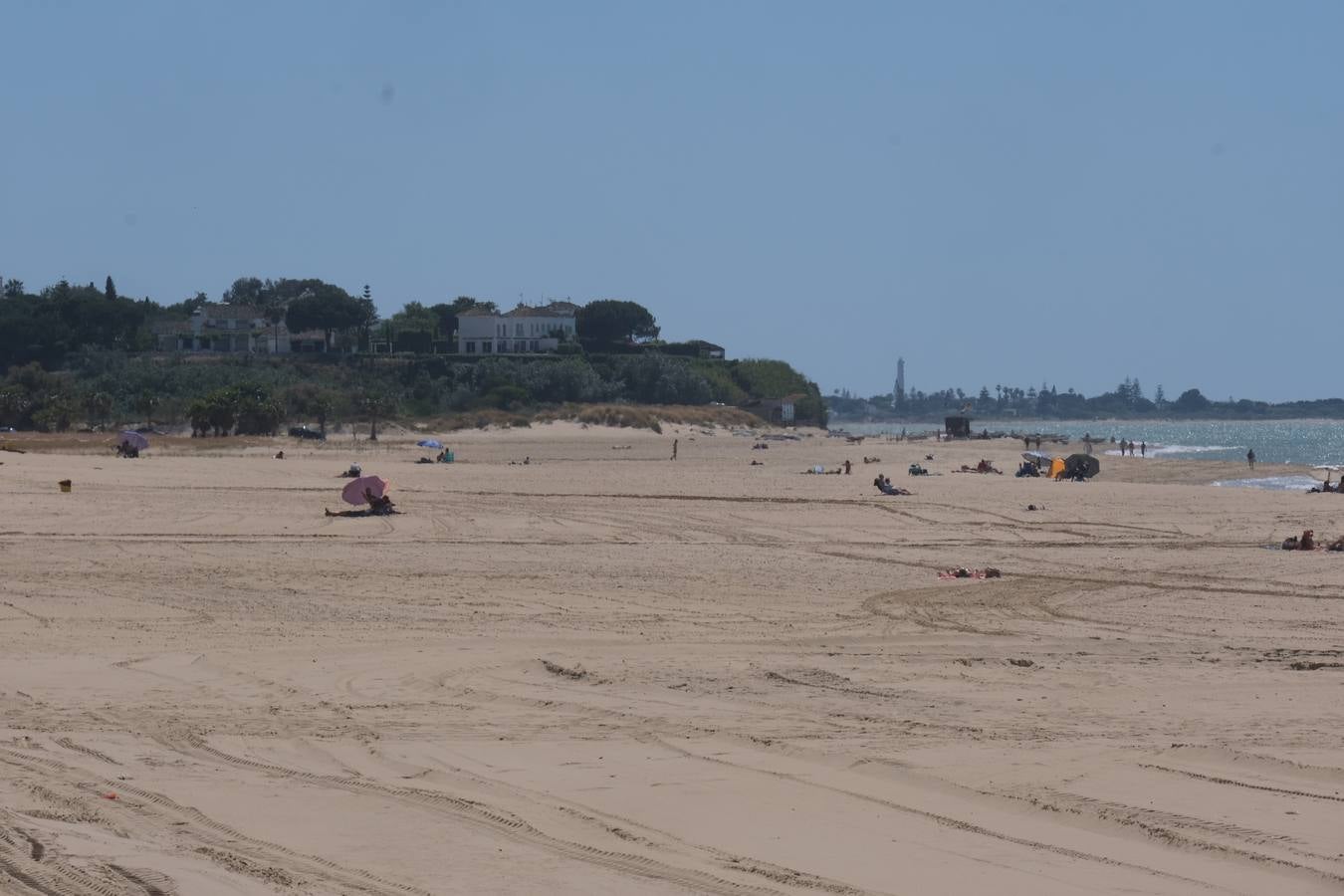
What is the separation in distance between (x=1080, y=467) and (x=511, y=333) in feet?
239

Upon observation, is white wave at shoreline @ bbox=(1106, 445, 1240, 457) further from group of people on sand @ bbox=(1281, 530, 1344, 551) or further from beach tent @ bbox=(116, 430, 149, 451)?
group of people on sand @ bbox=(1281, 530, 1344, 551)

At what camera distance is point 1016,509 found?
27.5 m

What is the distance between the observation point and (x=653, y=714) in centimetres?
872

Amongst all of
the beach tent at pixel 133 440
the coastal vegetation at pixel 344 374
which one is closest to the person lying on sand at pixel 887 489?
the beach tent at pixel 133 440

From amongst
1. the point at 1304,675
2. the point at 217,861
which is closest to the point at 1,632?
the point at 217,861

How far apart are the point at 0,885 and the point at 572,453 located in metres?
51.4

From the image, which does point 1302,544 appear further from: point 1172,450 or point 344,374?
point 344,374

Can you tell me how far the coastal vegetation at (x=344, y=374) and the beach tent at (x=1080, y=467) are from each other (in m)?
33.2

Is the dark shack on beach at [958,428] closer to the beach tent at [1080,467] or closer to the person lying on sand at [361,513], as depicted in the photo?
the beach tent at [1080,467]

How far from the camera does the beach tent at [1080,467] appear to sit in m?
40.0

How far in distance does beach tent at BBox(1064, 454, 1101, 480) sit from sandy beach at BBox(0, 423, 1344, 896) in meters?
18.9

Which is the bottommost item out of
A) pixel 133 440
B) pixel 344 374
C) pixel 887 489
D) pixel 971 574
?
pixel 971 574

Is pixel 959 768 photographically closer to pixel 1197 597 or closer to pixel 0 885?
pixel 0 885

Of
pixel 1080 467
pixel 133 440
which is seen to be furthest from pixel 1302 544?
pixel 133 440
